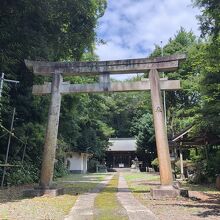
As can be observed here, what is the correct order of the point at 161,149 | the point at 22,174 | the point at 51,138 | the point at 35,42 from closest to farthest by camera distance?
the point at 161,149 → the point at 51,138 → the point at 35,42 → the point at 22,174

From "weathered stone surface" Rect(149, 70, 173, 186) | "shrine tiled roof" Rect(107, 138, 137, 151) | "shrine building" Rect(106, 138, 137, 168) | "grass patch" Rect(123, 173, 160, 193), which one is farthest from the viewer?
"shrine building" Rect(106, 138, 137, 168)

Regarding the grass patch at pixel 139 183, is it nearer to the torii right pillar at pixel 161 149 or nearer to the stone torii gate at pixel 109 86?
the torii right pillar at pixel 161 149

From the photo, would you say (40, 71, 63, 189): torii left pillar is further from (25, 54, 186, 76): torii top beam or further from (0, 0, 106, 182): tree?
(0, 0, 106, 182): tree

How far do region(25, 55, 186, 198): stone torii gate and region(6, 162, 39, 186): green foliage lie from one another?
467cm

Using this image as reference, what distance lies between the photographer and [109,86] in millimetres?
13492

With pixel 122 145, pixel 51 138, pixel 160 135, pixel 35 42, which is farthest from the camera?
pixel 122 145

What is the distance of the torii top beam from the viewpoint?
13.0 meters

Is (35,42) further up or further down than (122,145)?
further down

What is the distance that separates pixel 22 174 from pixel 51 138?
607 centimetres

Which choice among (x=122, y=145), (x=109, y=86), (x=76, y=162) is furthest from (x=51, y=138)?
(x=122, y=145)

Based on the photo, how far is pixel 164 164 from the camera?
39.5 feet

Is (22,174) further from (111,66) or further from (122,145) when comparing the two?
(122,145)

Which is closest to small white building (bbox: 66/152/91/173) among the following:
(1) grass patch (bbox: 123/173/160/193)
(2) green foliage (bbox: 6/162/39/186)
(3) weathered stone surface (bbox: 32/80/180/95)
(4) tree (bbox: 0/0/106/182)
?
(1) grass patch (bbox: 123/173/160/193)

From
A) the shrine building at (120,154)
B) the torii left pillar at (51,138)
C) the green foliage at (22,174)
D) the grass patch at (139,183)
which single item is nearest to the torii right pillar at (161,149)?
the grass patch at (139,183)
